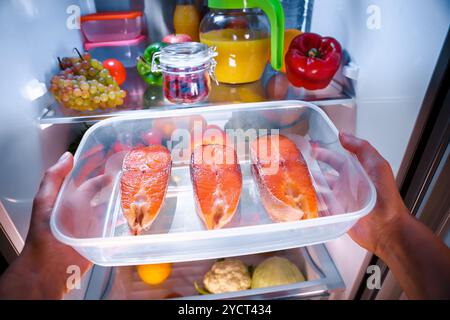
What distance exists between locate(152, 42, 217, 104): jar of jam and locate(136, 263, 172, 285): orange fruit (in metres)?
0.52

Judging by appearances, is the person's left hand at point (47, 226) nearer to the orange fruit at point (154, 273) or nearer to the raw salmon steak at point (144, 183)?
the raw salmon steak at point (144, 183)

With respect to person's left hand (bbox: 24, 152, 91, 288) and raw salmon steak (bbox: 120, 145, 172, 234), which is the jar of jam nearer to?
raw salmon steak (bbox: 120, 145, 172, 234)

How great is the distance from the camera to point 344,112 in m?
0.84

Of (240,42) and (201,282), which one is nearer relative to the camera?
(240,42)

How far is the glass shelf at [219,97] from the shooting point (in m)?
0.73

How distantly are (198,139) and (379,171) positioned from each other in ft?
1.43

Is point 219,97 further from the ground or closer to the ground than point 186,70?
closer to the ground

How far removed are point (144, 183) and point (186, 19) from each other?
0.61 metres

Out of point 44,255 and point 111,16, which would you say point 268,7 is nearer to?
point 111,16

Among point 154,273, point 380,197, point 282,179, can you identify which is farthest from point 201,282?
point 380,197

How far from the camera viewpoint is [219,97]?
2.68ft

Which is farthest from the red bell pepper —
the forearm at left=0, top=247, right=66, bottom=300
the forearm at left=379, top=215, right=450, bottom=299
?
the forearm at left=0, top=247, right=66, bottom=300
